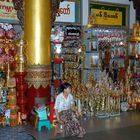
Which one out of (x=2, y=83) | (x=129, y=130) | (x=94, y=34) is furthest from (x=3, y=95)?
(x=94, y=34)

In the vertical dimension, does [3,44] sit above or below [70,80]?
above

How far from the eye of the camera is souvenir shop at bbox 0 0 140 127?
552 centimetres

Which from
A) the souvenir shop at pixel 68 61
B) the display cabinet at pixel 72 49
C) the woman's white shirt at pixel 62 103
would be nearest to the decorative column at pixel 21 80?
the souvenir shop at pixel 68 61

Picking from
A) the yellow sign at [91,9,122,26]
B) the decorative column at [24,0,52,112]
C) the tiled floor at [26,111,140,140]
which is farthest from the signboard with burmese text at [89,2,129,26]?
the tiled floor at [26,111,140,140]

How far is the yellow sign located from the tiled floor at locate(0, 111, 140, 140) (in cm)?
365

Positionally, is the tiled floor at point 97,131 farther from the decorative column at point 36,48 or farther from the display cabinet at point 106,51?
the display cabinet at point 106,51

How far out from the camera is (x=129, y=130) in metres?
4.92

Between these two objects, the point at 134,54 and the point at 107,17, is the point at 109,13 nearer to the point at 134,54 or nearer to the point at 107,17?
the point at 107,17

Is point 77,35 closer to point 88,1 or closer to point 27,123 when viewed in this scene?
A: point 88,1

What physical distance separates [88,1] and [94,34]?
87 centimetres

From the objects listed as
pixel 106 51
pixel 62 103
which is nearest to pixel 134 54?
pixel 106 51

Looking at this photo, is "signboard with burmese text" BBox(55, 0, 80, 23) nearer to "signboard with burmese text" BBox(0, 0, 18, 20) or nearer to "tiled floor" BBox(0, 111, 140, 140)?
"signboard with burmese text" BBox(0, 0, 18, 20)

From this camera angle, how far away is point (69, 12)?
313 inches

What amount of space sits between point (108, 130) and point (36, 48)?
6.26 feet
